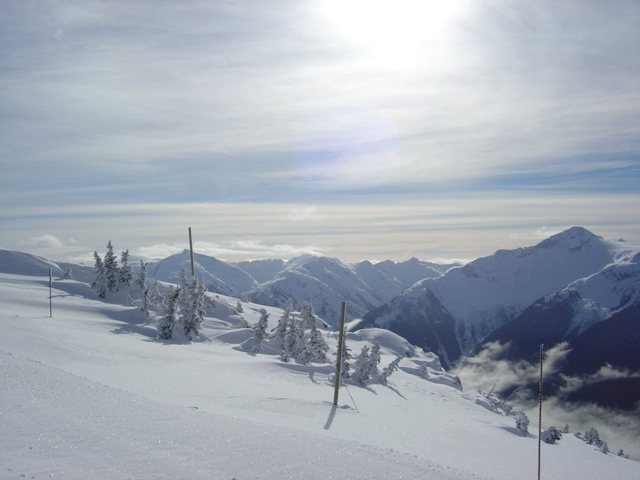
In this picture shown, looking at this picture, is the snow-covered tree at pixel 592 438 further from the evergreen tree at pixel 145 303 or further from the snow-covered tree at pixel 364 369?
the evergreen tree at pixel 145 303

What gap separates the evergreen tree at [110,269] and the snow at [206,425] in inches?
892

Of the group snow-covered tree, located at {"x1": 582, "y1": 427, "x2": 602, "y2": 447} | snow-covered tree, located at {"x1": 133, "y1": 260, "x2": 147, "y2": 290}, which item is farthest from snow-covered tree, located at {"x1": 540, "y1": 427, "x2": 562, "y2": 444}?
snow-covered tree, located at {"x1": 133, "y1": 260, "x2": 147, "y2": 290}

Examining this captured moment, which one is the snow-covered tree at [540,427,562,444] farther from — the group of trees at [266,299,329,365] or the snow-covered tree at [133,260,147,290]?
the snow-covered tree at [133,260,147,290]

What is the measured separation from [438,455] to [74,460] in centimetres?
1307

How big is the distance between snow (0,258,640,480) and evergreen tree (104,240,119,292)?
74.3 feet

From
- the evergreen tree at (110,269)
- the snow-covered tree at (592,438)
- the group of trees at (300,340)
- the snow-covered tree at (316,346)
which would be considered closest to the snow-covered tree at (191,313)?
the group of trees at (300,340)

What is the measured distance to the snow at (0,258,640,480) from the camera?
9.70 m

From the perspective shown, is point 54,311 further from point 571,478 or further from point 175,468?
point 571,478

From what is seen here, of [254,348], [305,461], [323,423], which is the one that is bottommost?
[254,348]

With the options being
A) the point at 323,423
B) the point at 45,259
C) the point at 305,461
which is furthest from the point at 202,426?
the point at 45,259

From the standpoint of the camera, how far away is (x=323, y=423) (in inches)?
731

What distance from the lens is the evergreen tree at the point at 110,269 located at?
200ft

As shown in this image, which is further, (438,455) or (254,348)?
(254,348)

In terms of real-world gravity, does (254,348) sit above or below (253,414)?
below
